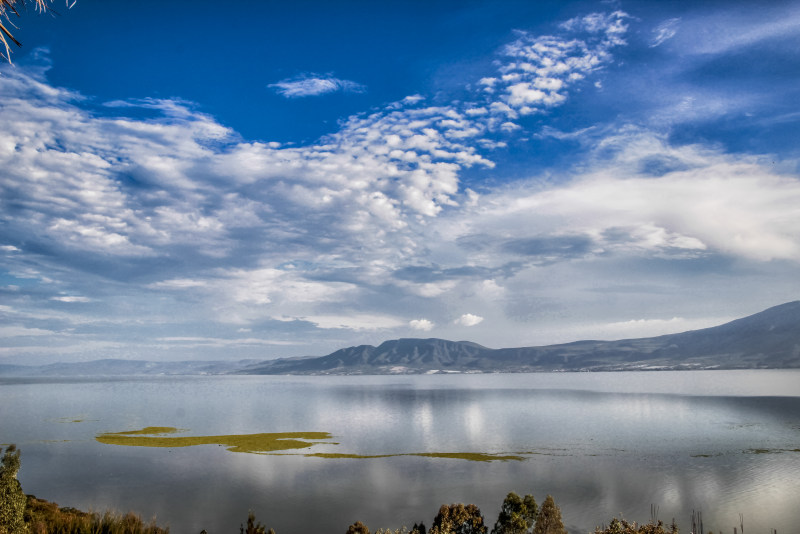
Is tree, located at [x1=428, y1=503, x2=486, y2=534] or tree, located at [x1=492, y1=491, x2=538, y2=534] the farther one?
tree, located at [x1=428, y1=503, x2=486, y2=534]

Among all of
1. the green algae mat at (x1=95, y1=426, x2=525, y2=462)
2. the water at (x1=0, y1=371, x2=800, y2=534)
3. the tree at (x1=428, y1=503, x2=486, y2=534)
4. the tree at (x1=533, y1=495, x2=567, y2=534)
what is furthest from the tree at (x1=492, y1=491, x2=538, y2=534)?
the green algae mat at (x1=95, y1=426, x2=525, y2=462)

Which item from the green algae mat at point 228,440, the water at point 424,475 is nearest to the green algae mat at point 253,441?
the green algae mat at point 228,440

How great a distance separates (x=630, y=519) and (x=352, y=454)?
56938 millimetres

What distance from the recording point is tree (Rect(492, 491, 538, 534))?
51281 millimetres

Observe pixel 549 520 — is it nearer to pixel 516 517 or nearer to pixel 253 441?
pixel 516 517

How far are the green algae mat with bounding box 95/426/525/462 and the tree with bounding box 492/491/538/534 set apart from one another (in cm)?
4750

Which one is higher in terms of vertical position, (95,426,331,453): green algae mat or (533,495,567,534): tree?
(533,495,567,534): tree

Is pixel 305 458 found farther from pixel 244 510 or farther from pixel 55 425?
pixel 55 425

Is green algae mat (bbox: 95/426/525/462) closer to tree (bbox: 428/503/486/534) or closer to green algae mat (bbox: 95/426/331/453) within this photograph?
green algae mat (bbox: 95/426/331/453)

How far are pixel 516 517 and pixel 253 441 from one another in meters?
85.7

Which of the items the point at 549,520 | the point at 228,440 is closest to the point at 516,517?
the point at 549,520

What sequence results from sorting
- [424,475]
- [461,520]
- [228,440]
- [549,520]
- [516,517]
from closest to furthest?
[549,520], [516,517], [461,520], [424,475], [228,440]

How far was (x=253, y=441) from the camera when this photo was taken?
4847 inches

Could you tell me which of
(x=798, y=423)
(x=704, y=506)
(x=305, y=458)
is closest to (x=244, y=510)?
(x=305, y=458)
